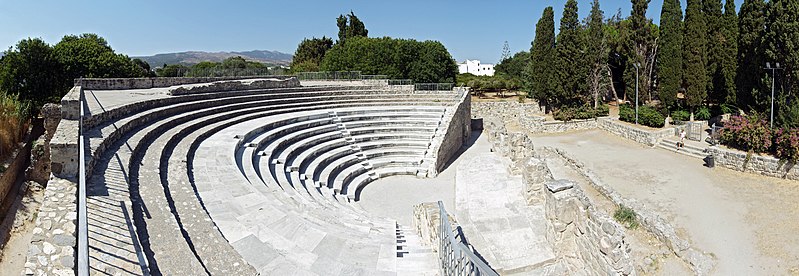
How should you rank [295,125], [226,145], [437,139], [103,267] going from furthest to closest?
[437,139], [295,125], [226,145], [103,267]

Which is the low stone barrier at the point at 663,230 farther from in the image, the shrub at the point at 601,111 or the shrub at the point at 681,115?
the shrub at the point at 601,111

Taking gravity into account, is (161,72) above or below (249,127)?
above

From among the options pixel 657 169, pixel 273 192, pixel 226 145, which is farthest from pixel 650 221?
pixel 226 145

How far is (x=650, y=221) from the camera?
438 inches

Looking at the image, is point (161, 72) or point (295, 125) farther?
point (161, 72)

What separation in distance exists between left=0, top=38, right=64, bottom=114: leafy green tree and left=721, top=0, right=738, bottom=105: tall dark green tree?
31979mm

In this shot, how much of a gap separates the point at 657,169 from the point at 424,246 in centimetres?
1466

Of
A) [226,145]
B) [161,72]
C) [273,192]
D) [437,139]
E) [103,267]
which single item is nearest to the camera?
[103,267]

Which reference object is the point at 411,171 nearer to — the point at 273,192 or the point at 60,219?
the point at 273,192

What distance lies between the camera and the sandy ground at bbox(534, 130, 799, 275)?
32.2 feet

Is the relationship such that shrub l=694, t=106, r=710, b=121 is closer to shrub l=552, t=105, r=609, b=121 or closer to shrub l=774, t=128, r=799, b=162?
shrub l=552, t=105, r=609, b=121

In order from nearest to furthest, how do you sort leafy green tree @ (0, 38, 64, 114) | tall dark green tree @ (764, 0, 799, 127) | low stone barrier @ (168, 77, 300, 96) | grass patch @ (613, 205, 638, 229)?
grass patch @ (613, 205, 638, 229), low stone barrier @ (168, 77, 300, 96), tall dark green tree @ (764, 0, 799, 127), leafy green tree @ (0, 38, 64, 114)

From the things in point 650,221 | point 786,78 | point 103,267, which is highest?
point 786,78

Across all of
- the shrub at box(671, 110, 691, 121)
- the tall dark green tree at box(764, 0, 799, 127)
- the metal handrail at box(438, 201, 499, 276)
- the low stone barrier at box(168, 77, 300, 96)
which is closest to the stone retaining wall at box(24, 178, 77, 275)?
the metal handrail at box(438, 201, 499, 276)
